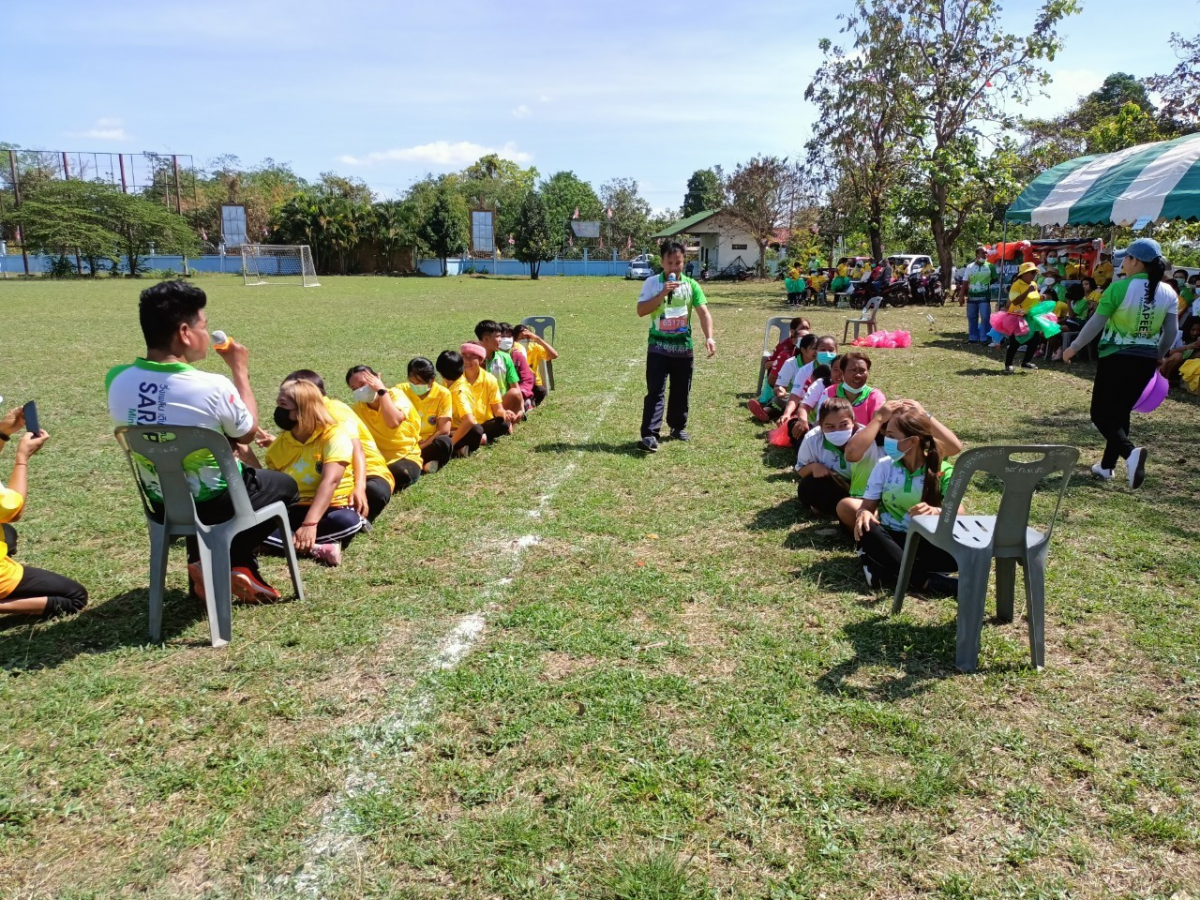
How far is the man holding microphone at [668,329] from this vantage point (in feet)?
22.9

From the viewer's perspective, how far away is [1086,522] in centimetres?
538

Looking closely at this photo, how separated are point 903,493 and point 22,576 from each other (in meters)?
4.37

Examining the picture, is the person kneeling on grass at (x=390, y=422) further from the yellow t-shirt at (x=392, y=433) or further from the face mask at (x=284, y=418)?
the face mask at (x=284, y=418)

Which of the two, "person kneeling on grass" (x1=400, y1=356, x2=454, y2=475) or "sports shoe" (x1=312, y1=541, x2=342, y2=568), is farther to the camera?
"person kneeling on grass" (x1=400, y1=356, x2=454, y2=475)

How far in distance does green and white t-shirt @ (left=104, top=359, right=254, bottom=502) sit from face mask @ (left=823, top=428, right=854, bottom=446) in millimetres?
3625

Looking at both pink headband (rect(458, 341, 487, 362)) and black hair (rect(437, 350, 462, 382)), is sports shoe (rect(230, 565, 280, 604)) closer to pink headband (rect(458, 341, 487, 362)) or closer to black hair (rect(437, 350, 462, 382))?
black hair (rect(437, 350, 462, 382))

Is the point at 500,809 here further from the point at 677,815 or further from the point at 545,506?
the point at 545,506

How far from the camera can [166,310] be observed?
341cm

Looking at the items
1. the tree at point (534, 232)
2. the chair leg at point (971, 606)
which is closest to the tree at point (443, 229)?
the tree at point (534, 232)

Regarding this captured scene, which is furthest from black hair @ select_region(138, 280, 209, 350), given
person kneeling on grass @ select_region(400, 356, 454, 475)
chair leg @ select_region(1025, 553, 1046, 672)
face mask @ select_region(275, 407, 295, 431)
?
chair leg @ select_region(1025, 553, 1046, 672)

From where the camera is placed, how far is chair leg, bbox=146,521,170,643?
3540mm

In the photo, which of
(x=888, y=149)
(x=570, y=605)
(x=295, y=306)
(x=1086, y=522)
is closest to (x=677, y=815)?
(x=570, y=605)

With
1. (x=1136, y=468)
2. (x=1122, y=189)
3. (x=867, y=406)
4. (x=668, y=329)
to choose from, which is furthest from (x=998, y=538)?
(x=1122, y=189)

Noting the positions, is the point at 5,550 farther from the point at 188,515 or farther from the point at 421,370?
the point at 421,370
